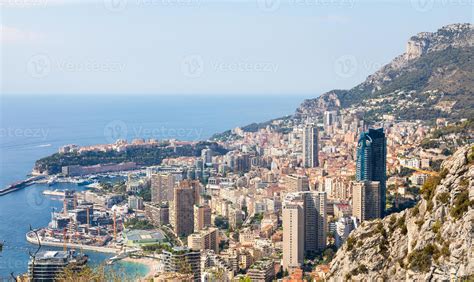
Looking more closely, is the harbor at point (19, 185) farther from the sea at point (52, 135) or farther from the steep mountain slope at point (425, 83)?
the steep mountain slope at point (425, 83)

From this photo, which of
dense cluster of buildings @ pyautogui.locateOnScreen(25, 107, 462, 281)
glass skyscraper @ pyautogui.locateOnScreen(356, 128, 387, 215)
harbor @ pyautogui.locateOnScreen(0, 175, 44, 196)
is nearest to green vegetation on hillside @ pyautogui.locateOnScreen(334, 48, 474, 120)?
dense cluster of buildings @ pyautogui.locateOnScreen(25, 107, 462, 281)

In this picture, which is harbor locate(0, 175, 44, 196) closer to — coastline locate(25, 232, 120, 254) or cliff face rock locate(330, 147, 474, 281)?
coastline locate(25, 232, 120, 254)

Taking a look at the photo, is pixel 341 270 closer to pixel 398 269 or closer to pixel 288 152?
pixel 398 269

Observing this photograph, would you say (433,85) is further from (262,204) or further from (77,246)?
(77,246)

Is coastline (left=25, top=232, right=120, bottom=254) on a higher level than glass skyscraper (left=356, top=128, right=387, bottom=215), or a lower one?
lower

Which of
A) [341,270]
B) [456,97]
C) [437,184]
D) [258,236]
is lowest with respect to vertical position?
[258,236]

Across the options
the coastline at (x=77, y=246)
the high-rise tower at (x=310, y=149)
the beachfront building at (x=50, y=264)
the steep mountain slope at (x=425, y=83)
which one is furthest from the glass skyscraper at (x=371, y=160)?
the beachfront building at (x=50, y=264)

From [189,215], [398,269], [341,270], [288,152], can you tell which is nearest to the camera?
[398,269]

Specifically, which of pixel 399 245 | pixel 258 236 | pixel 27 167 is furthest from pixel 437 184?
pixel 27 167

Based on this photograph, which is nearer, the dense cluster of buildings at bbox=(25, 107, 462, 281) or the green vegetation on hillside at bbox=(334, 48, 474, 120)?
the dense cluster of buildings at bbox=(25, 107, 462, 281)
